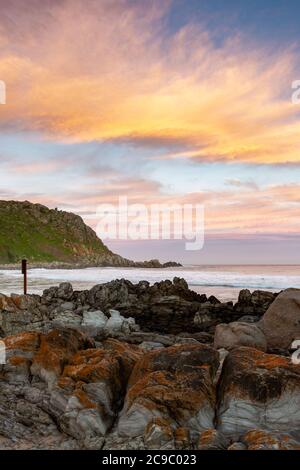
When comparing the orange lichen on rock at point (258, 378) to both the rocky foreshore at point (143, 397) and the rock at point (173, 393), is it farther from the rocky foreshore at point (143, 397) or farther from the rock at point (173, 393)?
the rock at point (173, 393)

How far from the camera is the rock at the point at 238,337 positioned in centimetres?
1309

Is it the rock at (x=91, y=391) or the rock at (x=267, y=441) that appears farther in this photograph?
the rock at (x=91, y=391)

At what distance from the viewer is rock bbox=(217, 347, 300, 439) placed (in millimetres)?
7457

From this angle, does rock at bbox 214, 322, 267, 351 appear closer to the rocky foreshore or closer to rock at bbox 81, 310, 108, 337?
the rocky foreshore

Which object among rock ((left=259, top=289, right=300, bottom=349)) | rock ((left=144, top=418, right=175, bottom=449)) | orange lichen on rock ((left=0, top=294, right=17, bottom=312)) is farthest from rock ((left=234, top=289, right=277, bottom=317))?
rock ((left=144, top=418, right=175, bottom=449))

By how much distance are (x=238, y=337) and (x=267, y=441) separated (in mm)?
6646

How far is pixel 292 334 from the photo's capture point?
1488cm

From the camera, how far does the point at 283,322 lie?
1521cm

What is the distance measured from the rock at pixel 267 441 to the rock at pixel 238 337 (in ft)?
19.7

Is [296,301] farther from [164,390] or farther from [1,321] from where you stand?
[1,321]

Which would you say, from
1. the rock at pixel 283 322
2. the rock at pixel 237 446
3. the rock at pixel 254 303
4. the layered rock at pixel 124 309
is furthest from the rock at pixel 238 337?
the rock at pixel 254 303
